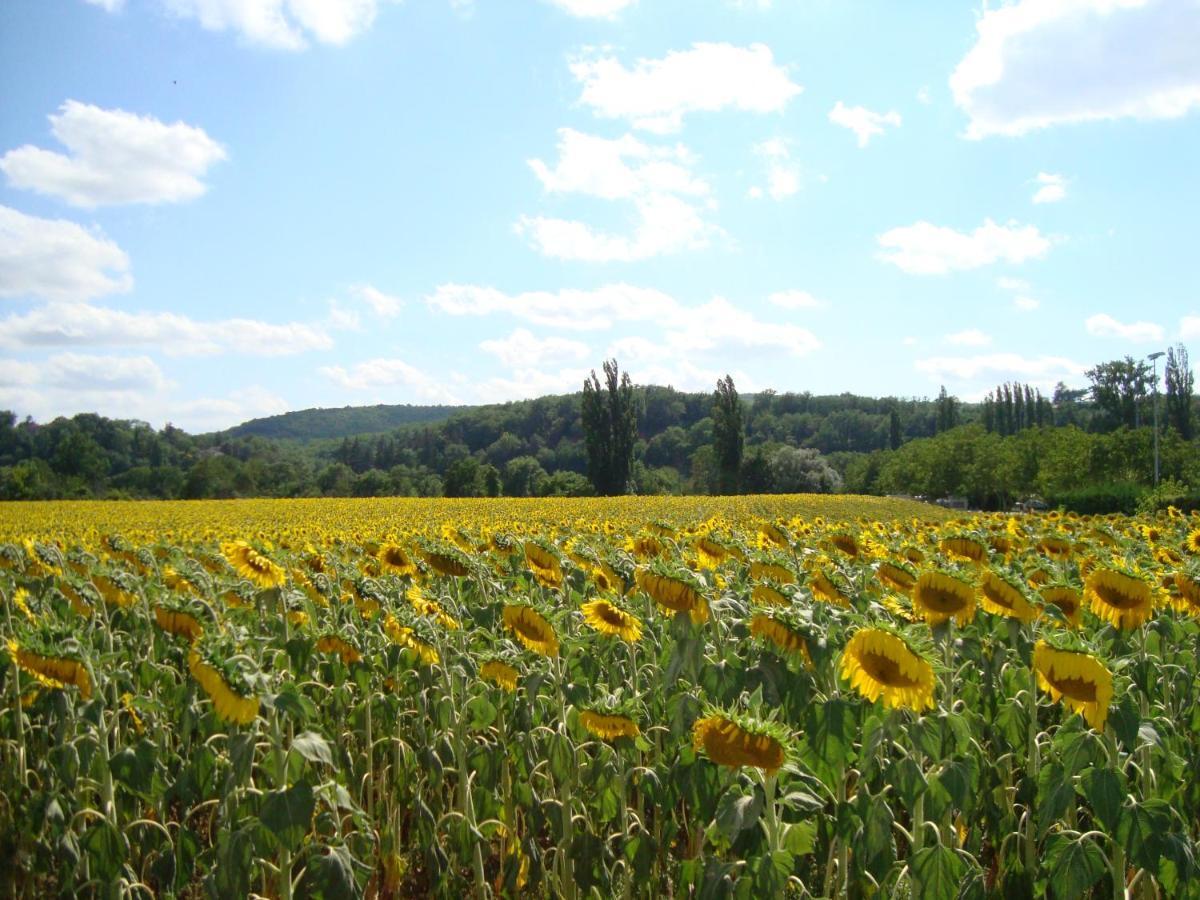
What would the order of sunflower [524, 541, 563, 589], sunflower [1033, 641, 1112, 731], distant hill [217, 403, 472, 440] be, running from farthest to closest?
distant hill [217, 403, 472, 440], sunflower [524, 541, 563, 589], sunflower [1033, 641, 1112, 731]

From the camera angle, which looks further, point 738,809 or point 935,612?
point 935,612

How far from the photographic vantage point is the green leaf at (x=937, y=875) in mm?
2023

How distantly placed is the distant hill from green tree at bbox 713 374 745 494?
95.6 metres

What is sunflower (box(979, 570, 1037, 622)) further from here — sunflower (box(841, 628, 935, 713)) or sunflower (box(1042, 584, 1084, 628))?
sunflower (box(841, 628, 935, 713))

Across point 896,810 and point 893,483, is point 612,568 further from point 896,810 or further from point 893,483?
point 893,483

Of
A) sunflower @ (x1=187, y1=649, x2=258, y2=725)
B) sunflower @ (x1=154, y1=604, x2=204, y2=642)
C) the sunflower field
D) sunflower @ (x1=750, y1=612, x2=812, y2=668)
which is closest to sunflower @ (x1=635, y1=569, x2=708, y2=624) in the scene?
the sunflower field

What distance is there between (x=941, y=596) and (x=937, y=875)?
944 millimetres

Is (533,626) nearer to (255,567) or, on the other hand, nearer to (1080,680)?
(255,567)

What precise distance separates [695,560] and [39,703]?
123 inches

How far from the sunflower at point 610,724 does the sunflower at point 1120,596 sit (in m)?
1.79

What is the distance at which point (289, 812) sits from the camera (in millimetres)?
2250

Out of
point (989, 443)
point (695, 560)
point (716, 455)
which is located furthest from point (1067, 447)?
point (695, 560)

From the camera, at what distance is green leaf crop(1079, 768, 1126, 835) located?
6.95 feet

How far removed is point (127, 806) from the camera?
135 inches
